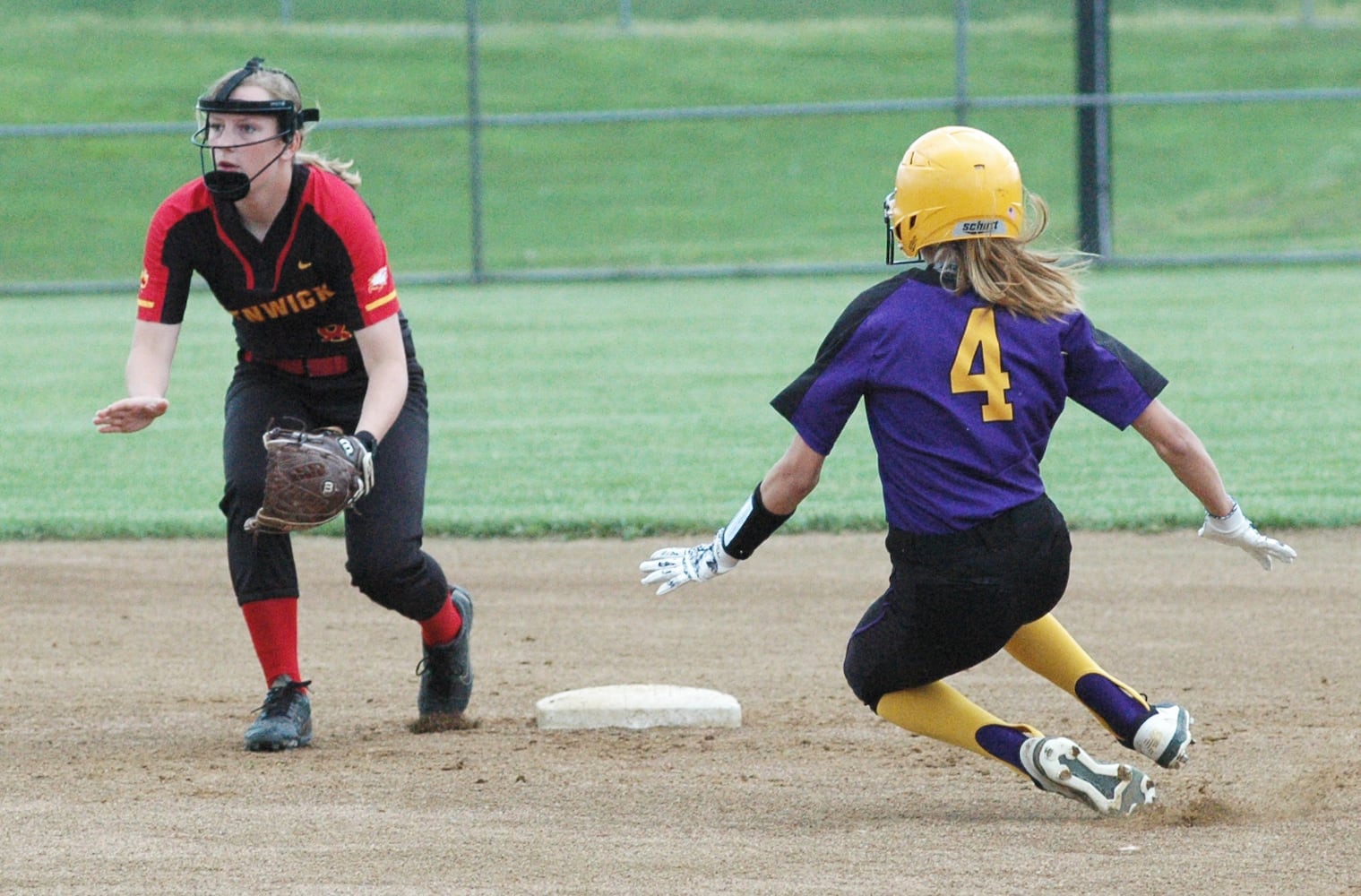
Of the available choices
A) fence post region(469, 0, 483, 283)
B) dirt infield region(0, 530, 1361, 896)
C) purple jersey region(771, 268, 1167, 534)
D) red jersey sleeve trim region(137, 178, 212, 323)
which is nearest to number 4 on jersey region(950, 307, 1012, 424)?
purple jersey region(771, 268, 1167, 534)

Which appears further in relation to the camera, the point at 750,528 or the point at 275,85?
the point at 275,85

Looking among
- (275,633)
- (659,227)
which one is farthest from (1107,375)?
(659,227)

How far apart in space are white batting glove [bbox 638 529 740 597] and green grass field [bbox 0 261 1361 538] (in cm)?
327

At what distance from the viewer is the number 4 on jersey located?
3.61 meters

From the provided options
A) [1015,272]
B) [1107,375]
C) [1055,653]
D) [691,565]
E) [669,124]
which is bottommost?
[1055,653]

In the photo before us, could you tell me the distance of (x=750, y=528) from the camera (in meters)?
3.86

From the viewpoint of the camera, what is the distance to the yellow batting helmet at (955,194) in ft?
12.0

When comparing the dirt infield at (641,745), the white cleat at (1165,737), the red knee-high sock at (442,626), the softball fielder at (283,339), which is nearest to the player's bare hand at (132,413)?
the softball fielder at (283,339)

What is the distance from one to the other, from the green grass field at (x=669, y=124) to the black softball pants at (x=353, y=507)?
15.2 metres

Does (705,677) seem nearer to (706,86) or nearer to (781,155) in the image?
(781,155)

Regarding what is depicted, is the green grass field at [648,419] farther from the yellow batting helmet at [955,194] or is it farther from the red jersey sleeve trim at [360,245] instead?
the yellow batting helmet at [955,194]

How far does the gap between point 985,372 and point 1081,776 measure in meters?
0.84

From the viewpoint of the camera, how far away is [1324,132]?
28.1 meters

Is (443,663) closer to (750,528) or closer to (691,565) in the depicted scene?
(691,565)
